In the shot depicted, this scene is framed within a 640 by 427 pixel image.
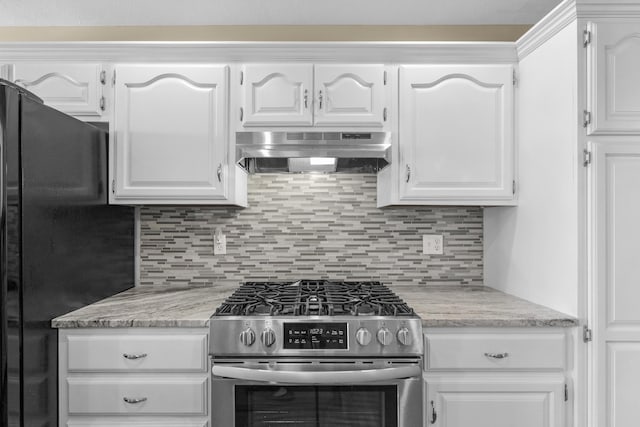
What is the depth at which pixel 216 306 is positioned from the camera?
208cm

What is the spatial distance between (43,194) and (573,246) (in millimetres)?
2016

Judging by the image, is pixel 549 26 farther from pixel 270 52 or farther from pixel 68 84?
pixel 68 84

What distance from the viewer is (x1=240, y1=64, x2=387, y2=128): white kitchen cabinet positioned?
2268 millimetres

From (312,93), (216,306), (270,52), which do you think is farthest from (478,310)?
(270,52)

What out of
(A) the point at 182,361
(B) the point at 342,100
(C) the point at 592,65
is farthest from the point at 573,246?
(A) the point at 182,361

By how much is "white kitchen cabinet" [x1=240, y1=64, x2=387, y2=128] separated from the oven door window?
1.19 m

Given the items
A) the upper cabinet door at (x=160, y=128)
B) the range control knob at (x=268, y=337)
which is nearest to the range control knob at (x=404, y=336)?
the range control knob at (x=268, y=337)

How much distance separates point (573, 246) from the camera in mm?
1812

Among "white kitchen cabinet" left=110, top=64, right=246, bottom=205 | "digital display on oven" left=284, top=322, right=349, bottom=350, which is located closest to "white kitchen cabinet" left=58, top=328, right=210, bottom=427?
"digital display on oven" left=284, top=322, right=349, bottom=350

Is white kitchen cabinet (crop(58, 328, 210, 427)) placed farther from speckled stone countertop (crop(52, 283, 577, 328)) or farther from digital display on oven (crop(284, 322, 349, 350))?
digital display on oven (crop(284, 322, 349, 350))

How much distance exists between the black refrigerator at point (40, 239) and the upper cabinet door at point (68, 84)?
16 centimetres

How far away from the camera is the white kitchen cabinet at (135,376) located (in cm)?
183

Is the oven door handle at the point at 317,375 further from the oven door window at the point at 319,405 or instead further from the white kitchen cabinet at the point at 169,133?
the white kitchen cabinet at the point at 169,133

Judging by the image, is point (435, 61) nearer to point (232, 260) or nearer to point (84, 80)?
point (232, 260)
